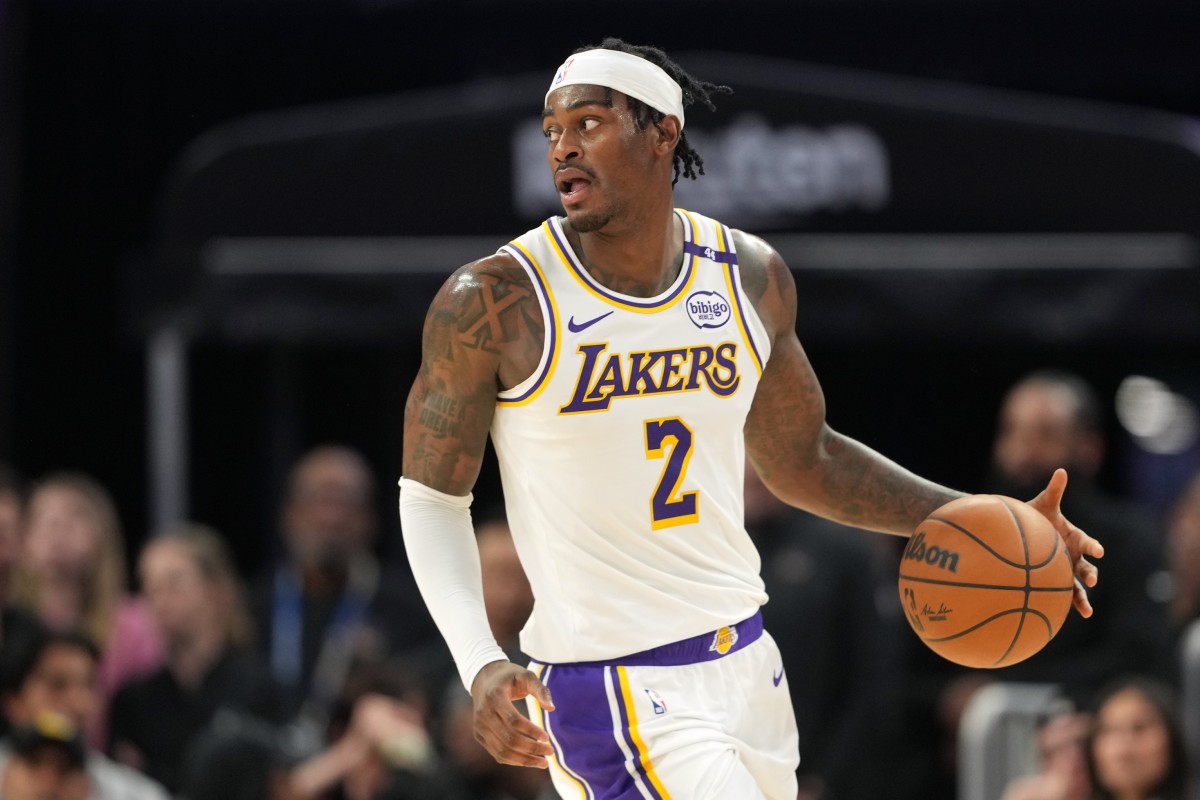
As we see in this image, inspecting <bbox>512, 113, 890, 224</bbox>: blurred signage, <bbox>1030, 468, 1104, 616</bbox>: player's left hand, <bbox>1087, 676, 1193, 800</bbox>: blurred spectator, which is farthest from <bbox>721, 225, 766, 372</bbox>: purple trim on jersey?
<bbox>512, 113, 890, 224</bbox>: blurred signage

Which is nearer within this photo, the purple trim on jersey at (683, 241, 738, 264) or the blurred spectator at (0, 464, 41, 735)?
the purple trim on jersey at (683, 241, 738, 264)

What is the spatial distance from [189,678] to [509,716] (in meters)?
4.96

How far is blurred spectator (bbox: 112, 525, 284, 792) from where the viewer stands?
9.42 metres

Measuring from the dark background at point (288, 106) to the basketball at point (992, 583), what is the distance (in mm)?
7920

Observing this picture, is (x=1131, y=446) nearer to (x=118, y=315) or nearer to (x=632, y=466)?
(x=118, y=315)

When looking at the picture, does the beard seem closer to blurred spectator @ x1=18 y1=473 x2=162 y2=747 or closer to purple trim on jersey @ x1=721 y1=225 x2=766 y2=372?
purple trim on jersey @ x1=721 y1=225 x2=766 y2=372

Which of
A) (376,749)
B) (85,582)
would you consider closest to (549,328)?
(376,749)

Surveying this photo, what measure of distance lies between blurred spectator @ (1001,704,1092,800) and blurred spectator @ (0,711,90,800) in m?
3.77

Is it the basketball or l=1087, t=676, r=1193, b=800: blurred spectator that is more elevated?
the basketball

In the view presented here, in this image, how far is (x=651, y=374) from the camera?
5395 millimetres

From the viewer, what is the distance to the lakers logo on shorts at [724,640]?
5.46 m

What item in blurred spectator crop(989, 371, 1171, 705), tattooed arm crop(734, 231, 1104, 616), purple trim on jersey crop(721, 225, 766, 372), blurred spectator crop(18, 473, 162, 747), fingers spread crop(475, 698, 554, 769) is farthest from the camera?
blurred spectator crop(18, 473, 162, 747)

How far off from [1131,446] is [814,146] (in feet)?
13.1

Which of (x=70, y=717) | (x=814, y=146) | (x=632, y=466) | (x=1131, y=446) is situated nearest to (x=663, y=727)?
(x=632, y=466)
